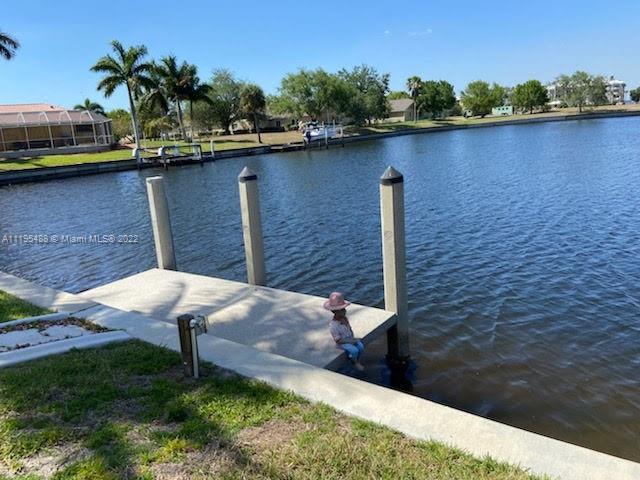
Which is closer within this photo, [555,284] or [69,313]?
[69,313]

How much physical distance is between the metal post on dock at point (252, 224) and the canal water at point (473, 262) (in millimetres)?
2013

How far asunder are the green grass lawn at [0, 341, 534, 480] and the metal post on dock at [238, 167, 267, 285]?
3.37 meters

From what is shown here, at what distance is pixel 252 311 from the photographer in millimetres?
6551

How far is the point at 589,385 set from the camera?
579cm

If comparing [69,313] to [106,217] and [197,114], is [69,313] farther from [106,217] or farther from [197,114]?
[197,114]

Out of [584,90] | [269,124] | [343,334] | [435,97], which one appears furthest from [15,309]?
[584,90]

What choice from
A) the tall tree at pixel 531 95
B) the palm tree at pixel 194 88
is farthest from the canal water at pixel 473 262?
the tall tree at pixel 531 95

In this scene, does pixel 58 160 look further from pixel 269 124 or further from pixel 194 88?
pixel 269 124

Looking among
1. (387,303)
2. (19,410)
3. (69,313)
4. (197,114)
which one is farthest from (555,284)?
(197,114)

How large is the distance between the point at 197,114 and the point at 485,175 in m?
55.1

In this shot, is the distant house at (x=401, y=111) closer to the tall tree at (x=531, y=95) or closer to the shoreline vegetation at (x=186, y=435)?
the tall tree at (x=531, y=95)

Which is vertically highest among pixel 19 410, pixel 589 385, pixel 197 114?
pixel 197 114

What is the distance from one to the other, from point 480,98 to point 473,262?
404 feet

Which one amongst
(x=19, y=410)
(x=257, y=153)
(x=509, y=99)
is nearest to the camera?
(x=19, y=410)
